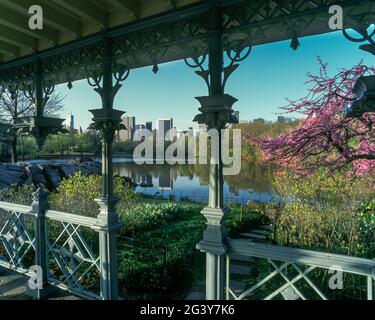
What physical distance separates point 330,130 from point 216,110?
10.7ft

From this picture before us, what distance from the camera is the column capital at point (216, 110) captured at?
262 cm

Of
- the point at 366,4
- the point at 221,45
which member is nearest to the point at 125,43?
the point at 221,45

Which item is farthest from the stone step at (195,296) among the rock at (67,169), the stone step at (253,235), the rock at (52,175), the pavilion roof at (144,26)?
the rock at (67,169)

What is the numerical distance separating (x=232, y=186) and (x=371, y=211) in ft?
48.5

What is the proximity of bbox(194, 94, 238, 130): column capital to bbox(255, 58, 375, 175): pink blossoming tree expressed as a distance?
9.72ft

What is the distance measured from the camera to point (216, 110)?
2.66m

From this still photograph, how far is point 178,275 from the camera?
5023 mm

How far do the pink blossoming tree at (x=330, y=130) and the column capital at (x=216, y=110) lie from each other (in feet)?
9.72

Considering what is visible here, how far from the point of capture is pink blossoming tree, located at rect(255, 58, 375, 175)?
4.96m

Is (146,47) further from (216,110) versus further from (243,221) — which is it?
(243,221)

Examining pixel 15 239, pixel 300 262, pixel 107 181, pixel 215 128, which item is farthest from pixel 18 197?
pixel 300 262

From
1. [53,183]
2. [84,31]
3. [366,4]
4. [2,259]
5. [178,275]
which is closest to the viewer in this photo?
[366,4]

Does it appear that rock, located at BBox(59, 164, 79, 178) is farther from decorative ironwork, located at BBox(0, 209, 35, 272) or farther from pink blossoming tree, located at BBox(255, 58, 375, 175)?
pink blossoming tree, located at BBox(255, 58, 375, 175)
